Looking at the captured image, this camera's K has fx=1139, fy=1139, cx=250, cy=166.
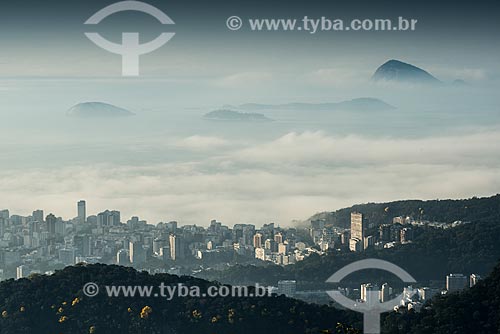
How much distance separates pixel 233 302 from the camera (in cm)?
891

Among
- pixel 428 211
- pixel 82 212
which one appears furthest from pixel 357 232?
pixel 82 212

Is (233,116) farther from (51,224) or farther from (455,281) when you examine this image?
(455,281)

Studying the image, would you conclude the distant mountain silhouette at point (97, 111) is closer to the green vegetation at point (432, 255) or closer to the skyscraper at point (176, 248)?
the skyscraper at point (176, 248)

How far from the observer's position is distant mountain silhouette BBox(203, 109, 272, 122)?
19.7 metres

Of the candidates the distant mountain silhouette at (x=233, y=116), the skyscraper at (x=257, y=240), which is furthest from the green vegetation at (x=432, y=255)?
the distant mountain silhouette at (x=233, y=116)

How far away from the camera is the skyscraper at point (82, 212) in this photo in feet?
54.8

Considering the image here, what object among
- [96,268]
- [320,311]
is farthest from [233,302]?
[96,268]

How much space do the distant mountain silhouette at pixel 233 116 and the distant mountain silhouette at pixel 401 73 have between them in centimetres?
217

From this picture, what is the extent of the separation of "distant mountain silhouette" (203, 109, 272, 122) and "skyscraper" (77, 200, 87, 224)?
3228mm

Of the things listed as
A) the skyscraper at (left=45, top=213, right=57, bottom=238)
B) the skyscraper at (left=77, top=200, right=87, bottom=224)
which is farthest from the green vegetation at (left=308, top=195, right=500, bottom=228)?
the skyscraper at (left=45, top=213, right=57, bottom=238)

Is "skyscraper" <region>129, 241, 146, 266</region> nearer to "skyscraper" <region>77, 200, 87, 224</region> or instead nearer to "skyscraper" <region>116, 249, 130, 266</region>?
"skyscraper" <region>116, 249, 130, 266</region>

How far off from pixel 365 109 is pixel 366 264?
829cm

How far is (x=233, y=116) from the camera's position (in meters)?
19.9

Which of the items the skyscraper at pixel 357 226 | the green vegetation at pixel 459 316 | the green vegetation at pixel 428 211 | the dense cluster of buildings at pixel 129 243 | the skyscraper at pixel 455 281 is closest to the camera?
the green vegetation at pixel 459 316
